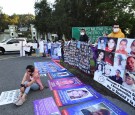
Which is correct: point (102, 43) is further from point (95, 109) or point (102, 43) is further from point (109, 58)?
point (95, 109)

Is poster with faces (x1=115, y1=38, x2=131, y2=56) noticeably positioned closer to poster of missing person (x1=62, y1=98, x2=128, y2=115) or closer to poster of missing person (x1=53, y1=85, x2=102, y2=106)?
poster of missing person (x1=62, y1=98, x2=128, y2=115)

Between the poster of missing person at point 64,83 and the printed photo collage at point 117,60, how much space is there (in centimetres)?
110

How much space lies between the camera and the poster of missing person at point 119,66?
16.7ft

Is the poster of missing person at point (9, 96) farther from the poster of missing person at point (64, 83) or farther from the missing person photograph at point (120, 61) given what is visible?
the missing person photograph at point (120, 61)

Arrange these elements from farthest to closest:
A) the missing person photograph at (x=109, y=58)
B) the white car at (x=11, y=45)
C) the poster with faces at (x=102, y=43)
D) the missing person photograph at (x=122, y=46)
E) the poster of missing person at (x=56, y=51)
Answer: the white car at (x=11, y=45) → the poster of missing person at (x=56, y=51) → the poster with faces at (x=102, y=43) → the missing person photograph at (x=109, y=58) → the missing person photograph at (x=122, y=46)

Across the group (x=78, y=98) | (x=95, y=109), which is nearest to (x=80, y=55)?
(x=78, y=98)

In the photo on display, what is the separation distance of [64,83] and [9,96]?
2090 millimetres

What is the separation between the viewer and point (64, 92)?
679 cm

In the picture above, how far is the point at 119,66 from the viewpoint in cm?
566

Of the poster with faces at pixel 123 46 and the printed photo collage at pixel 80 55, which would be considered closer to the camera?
the poster with faces at pixel 123 46

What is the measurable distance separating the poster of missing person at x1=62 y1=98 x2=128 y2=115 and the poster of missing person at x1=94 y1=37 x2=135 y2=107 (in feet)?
1.19

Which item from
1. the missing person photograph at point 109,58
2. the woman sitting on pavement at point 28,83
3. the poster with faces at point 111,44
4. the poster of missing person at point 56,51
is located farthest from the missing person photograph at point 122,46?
the poster of missing person at point 56,51

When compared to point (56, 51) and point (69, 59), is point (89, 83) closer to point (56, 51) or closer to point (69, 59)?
point (69, 59)

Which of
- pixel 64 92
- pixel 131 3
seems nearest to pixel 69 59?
pixel 64 92
